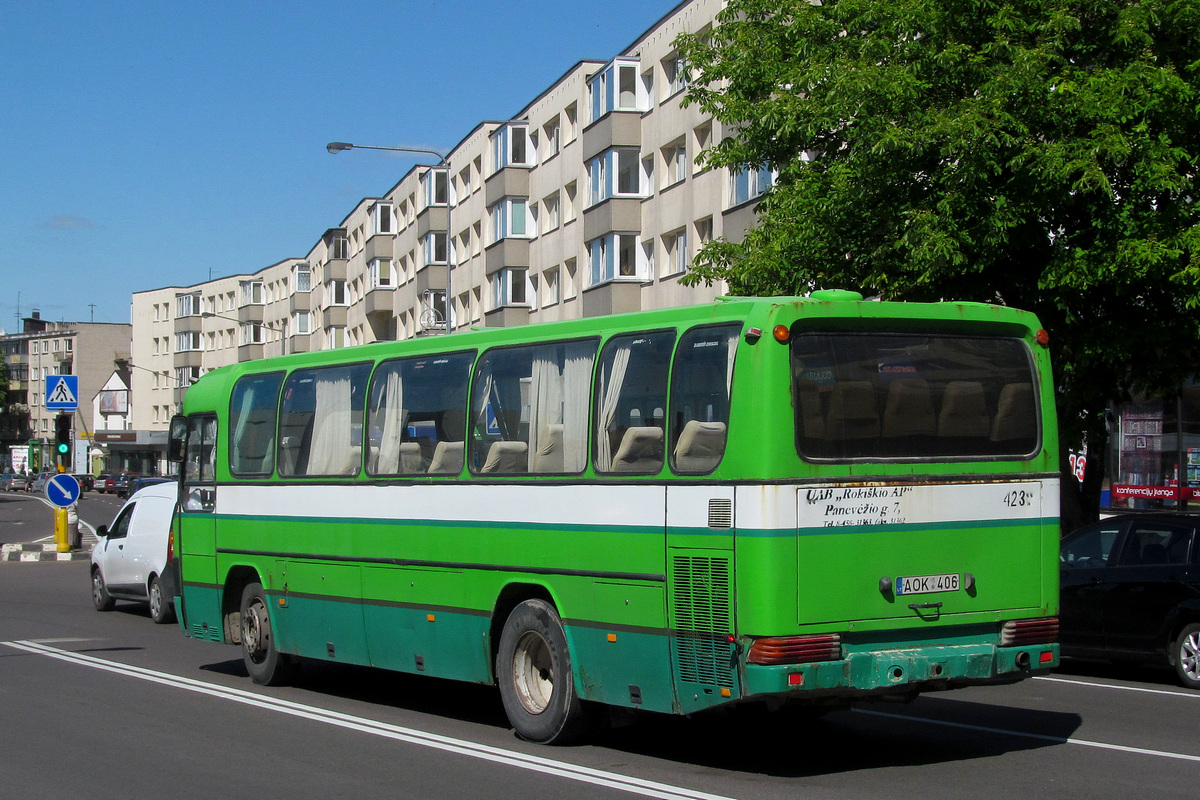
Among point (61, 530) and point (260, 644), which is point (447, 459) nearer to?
point (260, 644)

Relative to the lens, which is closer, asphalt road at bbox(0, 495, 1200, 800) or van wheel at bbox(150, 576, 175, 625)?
asphalt road at bbox(0, 495, 1200, 800)

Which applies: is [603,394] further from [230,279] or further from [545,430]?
[230,279]

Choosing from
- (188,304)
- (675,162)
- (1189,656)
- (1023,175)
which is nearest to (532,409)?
(1189,656)

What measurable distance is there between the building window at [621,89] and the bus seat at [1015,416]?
31618 millimetres

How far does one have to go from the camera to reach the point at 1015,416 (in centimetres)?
916

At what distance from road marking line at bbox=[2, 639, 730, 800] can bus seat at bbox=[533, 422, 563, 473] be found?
6.23 feet

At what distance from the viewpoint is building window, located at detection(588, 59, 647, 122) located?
40156 millimetres

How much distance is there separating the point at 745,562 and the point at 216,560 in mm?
7173

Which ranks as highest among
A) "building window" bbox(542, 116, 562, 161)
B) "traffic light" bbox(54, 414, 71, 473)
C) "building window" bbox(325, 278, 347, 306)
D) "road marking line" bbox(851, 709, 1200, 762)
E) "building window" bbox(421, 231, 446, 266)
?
"building window" bbox(542, 116, 562, 161)

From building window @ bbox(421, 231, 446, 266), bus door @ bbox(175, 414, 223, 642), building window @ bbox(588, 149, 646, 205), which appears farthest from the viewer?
building window @ bbox(421, 231, 446, 266)

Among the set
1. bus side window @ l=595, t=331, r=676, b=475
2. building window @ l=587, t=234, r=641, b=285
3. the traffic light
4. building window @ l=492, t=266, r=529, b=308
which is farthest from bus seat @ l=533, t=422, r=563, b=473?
building window @ l=492, t=266, r=529, b=308

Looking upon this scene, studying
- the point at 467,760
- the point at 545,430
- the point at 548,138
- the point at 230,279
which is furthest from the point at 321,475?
the point at 230,279

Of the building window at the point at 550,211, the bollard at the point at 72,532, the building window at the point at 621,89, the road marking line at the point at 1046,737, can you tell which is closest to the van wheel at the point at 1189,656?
the road marking line at the point at 1046,737

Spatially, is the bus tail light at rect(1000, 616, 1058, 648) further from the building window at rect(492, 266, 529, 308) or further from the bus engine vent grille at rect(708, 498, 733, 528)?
the building window at rect(492, 266, 529, 308)
